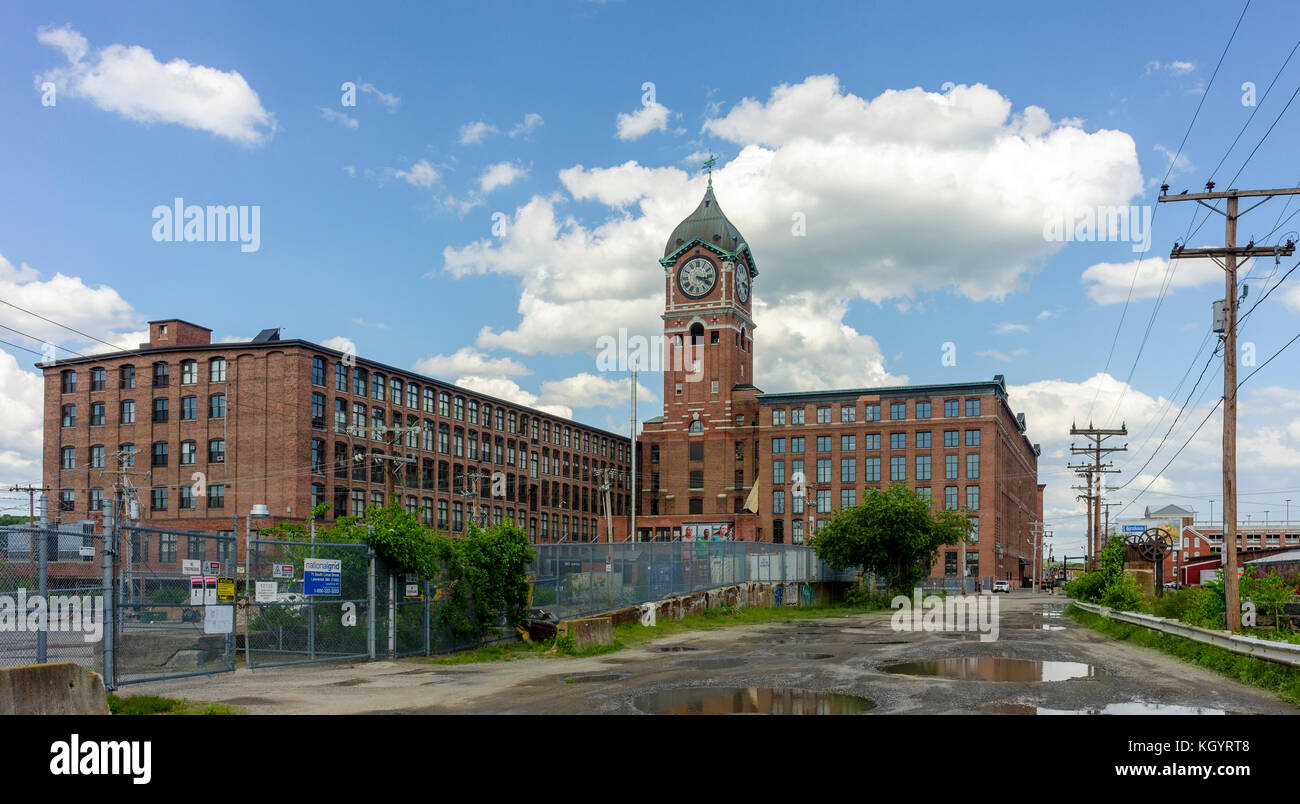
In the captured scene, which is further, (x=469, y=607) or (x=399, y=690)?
(x=469, y=607)

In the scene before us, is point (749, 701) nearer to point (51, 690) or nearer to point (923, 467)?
point (51, 690)

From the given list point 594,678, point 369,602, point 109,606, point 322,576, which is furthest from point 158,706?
point 369,602

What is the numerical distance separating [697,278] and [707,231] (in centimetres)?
589

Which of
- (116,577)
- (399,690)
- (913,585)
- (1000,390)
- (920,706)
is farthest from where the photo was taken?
(1000,390)

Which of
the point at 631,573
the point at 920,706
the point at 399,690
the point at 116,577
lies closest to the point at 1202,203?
the point at 920,706

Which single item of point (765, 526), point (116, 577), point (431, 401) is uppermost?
point (431, 401)

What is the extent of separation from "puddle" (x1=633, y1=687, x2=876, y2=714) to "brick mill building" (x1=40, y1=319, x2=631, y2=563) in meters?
46.2

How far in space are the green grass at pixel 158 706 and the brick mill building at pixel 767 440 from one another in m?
86.0

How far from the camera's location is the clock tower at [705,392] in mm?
110625

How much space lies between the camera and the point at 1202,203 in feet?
87.9

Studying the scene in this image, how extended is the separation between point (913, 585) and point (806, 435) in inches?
1929

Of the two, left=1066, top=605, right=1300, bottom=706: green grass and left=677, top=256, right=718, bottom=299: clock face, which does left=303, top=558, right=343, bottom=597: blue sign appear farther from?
left=677, top=256, right=718, bottom=299: clock face

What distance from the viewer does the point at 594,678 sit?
1969cm
